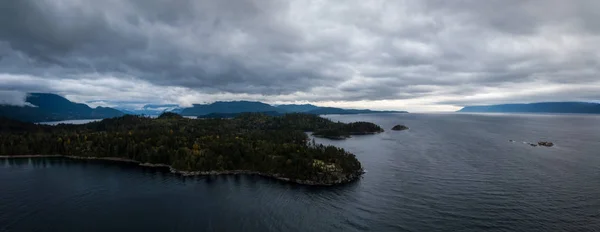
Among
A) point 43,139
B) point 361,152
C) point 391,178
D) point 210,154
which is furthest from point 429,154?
point 43,139

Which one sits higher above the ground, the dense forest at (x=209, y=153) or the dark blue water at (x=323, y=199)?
the dense forest at (x=209, y=153)

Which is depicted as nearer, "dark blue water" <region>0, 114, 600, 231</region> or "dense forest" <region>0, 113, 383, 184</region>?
"dark blue water" <region>0, 114, 600, 231</region>

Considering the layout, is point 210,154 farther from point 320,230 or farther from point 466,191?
point 466,191

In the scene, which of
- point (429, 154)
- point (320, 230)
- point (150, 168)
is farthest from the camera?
point (429, 154)

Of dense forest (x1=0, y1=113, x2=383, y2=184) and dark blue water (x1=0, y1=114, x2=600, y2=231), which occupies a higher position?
dense forest (x1=0, y1=113, x2=383, y2=184)

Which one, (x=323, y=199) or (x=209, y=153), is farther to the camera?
(x=209, y=153)

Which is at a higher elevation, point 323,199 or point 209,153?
point 209,153

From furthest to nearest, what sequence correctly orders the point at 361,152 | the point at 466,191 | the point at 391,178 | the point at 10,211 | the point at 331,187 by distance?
the point at 361,152 < the point at 391,178 < the point at 331,187 < the point at 466,191 < the point at 10,211

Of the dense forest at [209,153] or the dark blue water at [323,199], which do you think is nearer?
the dark blue water at [323,199]
